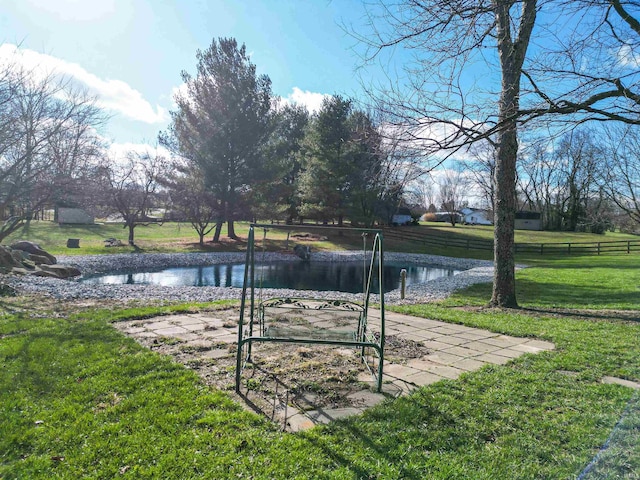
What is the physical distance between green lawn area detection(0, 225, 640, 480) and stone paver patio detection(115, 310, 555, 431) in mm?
174

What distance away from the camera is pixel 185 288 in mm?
10562

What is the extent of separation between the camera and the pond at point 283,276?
1341 cm

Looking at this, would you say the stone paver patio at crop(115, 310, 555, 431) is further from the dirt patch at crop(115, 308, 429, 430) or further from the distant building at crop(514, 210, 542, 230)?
the distant building at crop(514, 210, 542, 230)

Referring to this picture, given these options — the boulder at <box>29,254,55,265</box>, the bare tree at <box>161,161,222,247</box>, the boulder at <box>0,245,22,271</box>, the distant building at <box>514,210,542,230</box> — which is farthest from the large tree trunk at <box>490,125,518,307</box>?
the distant building at <box>514,210,542,230</box>

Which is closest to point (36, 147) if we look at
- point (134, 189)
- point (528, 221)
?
point (134, 189)

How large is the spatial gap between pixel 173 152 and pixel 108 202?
517 cm

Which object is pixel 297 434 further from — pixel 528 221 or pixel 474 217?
pixel 474 217

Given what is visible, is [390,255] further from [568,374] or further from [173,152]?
[568,374]

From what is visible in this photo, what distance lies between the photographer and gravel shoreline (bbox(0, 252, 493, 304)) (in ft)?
28.6

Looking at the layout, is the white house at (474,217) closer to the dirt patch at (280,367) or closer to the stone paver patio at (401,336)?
the stone paver patio at (401,336)

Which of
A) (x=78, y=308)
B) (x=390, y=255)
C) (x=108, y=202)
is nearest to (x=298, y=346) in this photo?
(x=78, y=308)

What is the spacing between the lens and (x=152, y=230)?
1261 inches

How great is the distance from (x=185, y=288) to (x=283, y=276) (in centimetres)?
575

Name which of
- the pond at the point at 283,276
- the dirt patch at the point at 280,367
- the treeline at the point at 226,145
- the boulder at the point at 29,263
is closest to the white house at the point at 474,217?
the treeline at the point at 226,145
